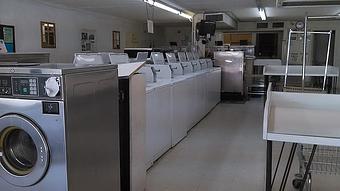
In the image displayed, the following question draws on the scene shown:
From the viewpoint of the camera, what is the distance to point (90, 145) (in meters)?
2.06

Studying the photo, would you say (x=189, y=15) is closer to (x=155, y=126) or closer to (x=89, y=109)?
(x=155, y=126)

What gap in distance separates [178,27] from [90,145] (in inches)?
519

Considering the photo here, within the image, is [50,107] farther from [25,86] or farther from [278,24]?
[278,24]

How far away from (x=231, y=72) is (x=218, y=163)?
16.6 ft

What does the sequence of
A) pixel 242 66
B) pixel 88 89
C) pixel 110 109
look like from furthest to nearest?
pixel 242 66 < pixel 110 109 < pixel 88 89

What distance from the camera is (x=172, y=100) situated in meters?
4.40

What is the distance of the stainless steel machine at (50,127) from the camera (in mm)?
1787

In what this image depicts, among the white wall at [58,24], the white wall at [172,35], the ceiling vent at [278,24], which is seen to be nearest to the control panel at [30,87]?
the white wall at [58,24]

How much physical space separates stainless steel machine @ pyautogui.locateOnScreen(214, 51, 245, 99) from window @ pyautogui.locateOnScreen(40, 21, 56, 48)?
13.4ft

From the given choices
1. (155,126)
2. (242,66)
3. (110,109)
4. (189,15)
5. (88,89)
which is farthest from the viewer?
(189,15)

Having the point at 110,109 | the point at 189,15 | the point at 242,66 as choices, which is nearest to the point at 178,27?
the point at 189,15

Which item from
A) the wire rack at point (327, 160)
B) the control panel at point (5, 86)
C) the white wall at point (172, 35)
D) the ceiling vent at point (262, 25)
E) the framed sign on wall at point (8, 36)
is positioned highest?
the ceiling vent at point (262, 25)

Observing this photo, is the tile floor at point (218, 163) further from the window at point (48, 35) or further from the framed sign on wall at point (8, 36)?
the window at point (48, 35)

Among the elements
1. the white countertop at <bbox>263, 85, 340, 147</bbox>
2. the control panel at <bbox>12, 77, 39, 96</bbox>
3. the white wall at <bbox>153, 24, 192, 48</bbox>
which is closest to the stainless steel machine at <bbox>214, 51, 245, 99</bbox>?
the white wall at <bbox>153, 24, 192, 48</bbox>
